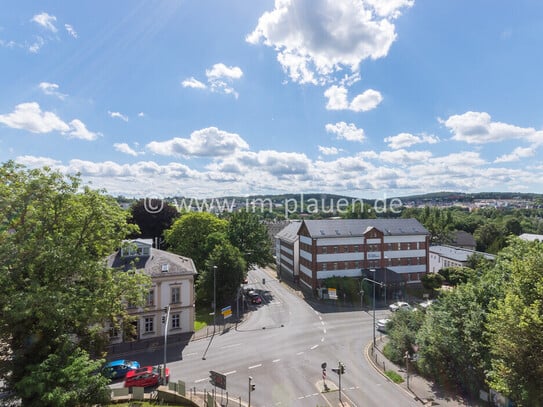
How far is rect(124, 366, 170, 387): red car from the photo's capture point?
22.1 metres

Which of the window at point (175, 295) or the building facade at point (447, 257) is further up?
the window at point (175, 295)

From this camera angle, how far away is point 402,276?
52.0m

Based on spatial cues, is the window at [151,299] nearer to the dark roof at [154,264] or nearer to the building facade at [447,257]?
the dark roof at [154,264]

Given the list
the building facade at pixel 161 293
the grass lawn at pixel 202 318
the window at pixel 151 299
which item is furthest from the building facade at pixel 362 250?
the window at pixel 151 299

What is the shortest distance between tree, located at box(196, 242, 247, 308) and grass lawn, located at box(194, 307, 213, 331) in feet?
7.60

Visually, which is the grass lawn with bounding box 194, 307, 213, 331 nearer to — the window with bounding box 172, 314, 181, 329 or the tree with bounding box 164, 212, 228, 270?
the window with bounding box 172, 314, 181, 329

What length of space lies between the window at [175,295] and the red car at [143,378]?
385 inches

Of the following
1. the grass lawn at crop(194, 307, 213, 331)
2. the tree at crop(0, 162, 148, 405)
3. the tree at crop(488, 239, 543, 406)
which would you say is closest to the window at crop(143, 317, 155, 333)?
the grass lawn at crop(194, 307, 213, 331)

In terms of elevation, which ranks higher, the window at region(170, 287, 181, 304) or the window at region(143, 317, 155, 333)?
the window at region(170, 287, 181, 304)

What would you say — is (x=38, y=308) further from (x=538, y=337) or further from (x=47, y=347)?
(x=538, y=337)

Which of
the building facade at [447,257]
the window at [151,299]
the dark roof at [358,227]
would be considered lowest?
the building facade at [447,257]

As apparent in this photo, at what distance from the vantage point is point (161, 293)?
3197cm

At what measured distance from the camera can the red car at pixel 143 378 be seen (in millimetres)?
22125

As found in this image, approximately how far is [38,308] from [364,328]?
33.6 m
